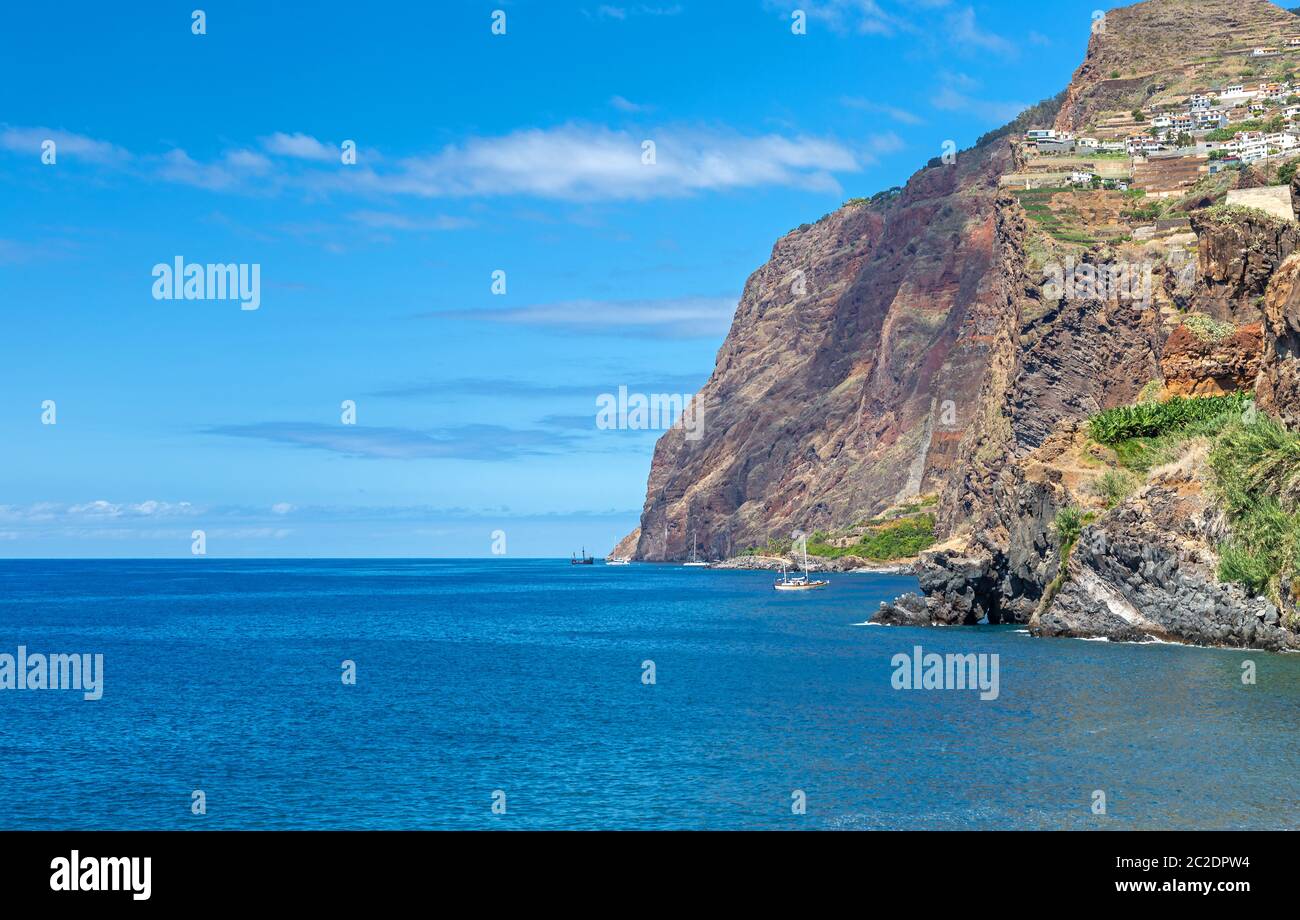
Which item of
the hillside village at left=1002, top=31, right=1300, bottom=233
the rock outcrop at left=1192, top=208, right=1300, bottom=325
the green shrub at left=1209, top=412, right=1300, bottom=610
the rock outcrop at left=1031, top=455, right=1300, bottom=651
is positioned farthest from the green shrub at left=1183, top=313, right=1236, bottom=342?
the hillside village at left=1002, top=31, right=1300, bottom=233

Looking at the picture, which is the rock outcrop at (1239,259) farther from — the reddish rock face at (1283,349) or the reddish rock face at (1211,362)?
the reddish rock face at (1283,349)

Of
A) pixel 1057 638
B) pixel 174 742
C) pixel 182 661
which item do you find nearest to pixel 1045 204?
pixel 1057 638

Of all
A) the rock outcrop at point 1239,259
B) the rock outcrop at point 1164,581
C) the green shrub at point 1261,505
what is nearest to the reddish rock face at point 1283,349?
the green shrub at point 1261,505

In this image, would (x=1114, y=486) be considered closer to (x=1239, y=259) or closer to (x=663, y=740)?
(x=1239, y=259)

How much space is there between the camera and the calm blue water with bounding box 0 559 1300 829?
3744 cm

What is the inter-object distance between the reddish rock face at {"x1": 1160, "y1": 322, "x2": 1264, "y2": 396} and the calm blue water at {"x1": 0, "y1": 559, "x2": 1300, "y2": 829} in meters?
28.4

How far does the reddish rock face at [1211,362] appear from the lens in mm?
99438

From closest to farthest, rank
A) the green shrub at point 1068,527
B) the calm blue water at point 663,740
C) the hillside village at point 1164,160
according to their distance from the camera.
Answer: the calm blue water at point 663,740 < the green shrub at point 1068,527 < the hillside village at point 1164,160

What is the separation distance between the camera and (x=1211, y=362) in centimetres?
10069

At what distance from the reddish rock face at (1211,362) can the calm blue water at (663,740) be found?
93.2 feet

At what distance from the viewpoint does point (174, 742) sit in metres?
53.0

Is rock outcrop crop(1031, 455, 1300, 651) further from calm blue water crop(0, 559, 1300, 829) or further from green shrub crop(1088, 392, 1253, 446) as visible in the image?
green shrub crop(1088, 392, 1253, 446)
